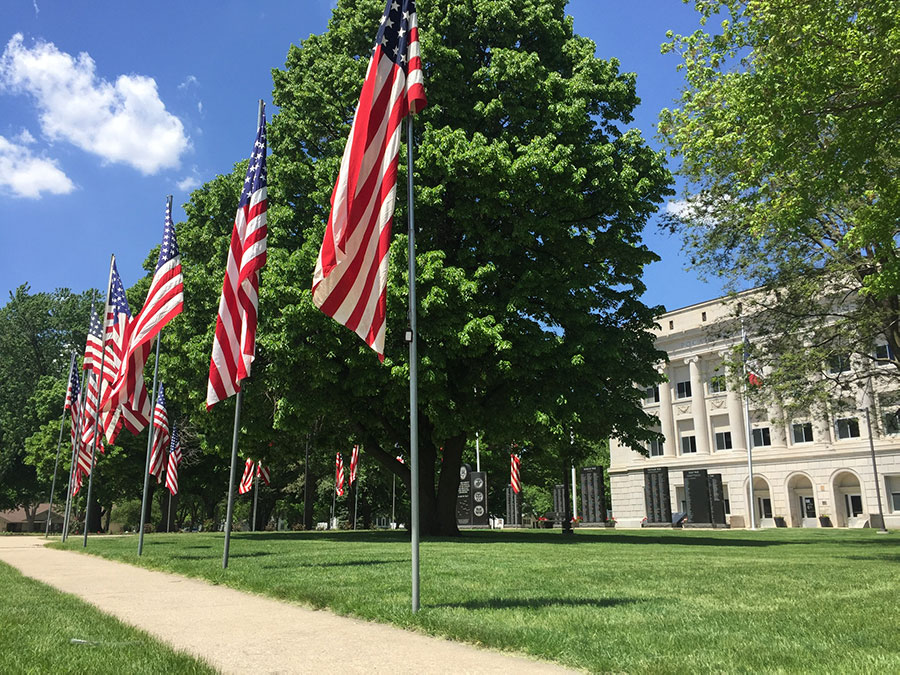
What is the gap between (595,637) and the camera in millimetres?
5336

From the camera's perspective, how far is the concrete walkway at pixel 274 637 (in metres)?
4.80

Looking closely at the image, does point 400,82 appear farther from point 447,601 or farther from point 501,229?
point 501,229

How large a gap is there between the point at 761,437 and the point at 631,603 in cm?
5874

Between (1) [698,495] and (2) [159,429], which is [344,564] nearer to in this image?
(2) [159,429]

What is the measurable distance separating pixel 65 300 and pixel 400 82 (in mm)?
62585

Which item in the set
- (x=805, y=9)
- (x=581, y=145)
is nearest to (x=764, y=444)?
(x=581, y=145)

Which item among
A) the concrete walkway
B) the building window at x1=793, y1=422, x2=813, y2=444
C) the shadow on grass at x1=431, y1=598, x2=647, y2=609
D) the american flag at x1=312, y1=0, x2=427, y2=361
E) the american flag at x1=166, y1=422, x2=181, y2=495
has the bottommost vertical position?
the concrete walkway

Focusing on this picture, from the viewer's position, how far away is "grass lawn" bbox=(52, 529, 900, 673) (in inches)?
189

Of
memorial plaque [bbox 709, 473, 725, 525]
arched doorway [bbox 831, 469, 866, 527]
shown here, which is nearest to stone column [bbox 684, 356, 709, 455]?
arched doorway [bbox 831, 469, 866, 527]

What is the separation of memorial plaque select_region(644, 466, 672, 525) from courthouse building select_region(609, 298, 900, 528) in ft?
3.29

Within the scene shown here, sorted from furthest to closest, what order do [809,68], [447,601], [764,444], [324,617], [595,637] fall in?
1. [764,444]
2. [809,68]
3. [447,601]
4. [324,617]
5. [595,637]

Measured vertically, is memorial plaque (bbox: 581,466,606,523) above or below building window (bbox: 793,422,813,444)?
below

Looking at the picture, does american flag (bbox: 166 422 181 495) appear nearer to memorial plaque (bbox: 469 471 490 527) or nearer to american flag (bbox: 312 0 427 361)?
memorial plaque (bbox: 469 471 490 527)

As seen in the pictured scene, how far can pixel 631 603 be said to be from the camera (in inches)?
284
